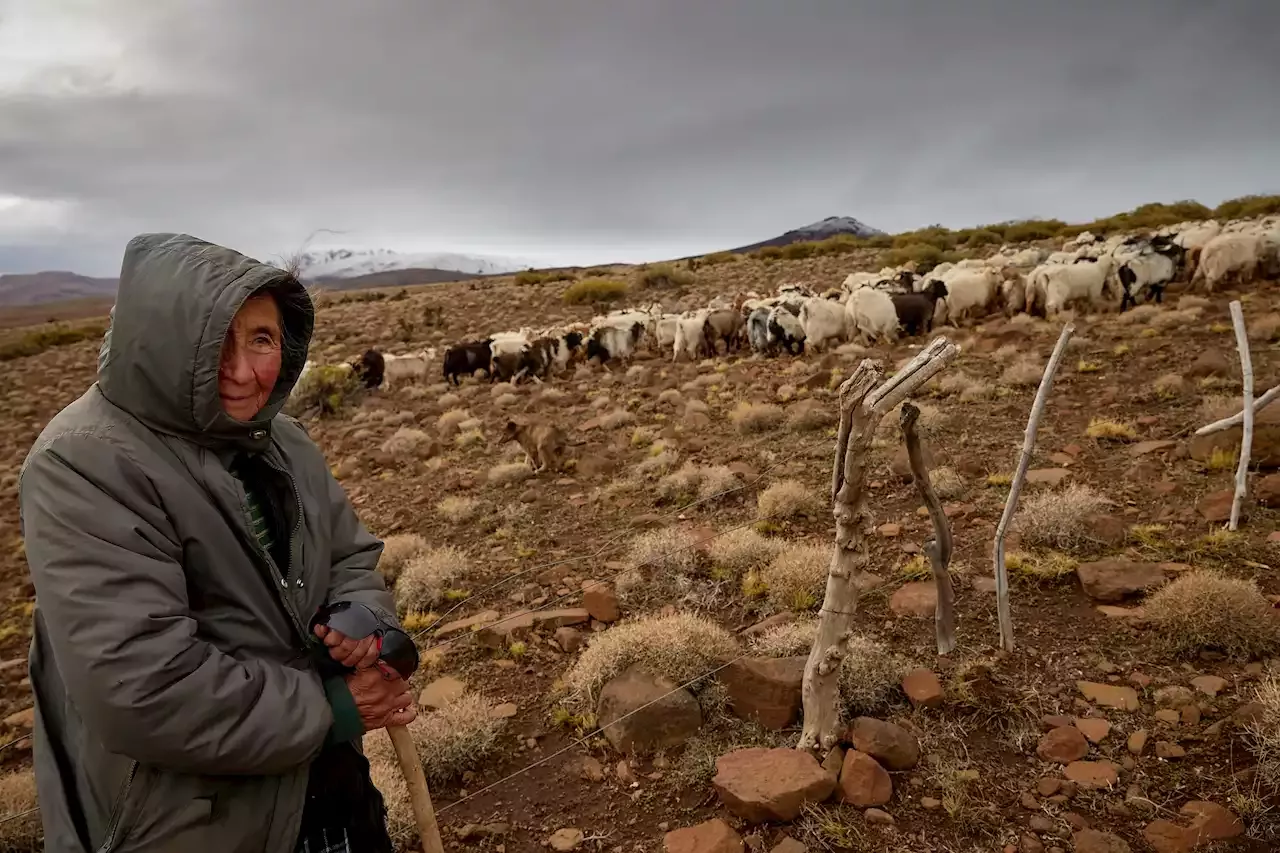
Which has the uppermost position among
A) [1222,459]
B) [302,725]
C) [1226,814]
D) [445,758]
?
[302,725]

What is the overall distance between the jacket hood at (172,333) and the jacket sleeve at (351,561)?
52cm

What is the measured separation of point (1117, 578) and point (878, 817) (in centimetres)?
245

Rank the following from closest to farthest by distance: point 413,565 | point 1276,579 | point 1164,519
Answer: point 1276,579 < point 1164,519 < point 413,565

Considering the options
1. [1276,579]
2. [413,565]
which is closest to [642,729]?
[413,565]

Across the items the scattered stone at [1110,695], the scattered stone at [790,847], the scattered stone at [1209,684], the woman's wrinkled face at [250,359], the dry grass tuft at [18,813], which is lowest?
the dry grass tuft at [18,813]

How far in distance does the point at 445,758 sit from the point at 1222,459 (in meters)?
6.10

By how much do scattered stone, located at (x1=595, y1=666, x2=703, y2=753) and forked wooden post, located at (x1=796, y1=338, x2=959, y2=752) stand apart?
1.97 ft

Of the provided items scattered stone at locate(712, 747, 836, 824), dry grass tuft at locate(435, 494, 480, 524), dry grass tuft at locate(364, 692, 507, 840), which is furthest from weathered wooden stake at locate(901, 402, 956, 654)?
dry grass tuft at locate(435, 494, 480, 524)

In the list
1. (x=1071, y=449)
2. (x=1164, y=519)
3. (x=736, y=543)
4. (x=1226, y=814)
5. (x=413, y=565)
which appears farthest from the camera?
(x=1071, y=449)

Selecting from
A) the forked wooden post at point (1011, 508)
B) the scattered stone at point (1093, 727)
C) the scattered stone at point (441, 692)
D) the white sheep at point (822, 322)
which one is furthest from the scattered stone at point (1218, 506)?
the white sheep at point (822, 322)

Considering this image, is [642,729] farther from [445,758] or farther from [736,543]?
[736,543]

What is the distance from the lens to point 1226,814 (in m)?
2.66

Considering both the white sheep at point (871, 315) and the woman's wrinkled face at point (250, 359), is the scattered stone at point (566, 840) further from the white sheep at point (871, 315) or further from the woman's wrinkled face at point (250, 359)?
the white sheep at point (871, 315)

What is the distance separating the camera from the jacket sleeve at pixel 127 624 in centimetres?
137
